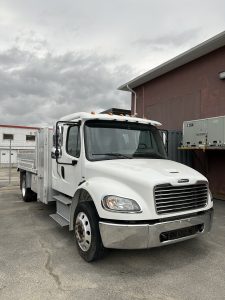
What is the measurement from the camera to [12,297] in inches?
139

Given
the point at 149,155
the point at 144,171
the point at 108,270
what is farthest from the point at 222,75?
the point at 108,270

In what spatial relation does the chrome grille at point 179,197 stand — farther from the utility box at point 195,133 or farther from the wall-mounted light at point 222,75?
the wall-mounted light at point 222,75

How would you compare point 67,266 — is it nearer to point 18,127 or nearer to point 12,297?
point 12,297

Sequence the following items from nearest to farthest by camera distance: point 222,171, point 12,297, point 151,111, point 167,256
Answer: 1. point 12,297
2. point 167,256
3. point 222,171
4. point 151,111

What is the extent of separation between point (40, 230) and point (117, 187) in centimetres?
294

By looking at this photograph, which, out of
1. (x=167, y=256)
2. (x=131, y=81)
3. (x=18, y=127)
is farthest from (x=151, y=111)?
(x=18, y=127)

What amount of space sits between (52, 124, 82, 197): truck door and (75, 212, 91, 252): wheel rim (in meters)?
0.80

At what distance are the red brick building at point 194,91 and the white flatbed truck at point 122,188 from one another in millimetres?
6148

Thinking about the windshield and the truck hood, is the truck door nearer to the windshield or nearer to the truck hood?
the windshield

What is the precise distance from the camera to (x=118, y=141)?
543 centimetres

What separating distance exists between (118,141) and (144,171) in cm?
111

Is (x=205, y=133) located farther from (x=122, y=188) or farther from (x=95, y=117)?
(x=122, y=188)

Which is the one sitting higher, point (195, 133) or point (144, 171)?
point (195, 133)

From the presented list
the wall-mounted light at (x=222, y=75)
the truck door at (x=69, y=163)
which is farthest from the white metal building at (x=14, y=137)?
the truck door at (x=69, y=163)
